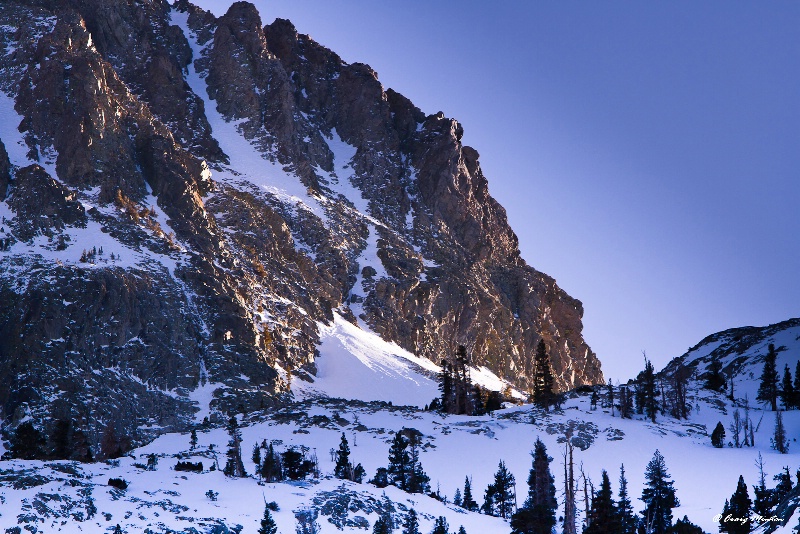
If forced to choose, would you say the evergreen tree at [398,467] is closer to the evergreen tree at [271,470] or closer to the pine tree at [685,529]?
the evergreen tree at [271,470]

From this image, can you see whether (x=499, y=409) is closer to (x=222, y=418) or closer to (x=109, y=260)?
(x=222, y=418)

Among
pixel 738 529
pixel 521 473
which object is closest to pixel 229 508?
pixel 738 529

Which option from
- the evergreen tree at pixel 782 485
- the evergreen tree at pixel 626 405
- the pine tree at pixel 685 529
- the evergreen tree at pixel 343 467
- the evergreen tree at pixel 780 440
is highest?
the evergreen tree at pixel 626 405

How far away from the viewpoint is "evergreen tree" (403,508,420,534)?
78.0 meters

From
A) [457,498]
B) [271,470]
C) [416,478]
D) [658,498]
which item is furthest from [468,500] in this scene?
[271,470]

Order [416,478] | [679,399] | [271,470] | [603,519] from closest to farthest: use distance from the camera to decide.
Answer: [603,519] < [271,470] < [416,478] < [679,399]

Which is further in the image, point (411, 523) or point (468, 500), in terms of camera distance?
point (468, 500)

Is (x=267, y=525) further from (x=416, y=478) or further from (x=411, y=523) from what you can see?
(x=416, y=478)

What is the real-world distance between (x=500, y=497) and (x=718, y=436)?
110ft

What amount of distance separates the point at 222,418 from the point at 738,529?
9847cm

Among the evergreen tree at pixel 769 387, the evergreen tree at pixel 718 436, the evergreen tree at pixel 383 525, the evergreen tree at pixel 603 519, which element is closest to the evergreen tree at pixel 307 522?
the evergreen tree at pixel 383 525

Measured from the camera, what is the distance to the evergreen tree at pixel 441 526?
7493 centimetres

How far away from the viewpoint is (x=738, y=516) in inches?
3078

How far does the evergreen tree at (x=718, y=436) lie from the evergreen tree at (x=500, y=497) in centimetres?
2967
